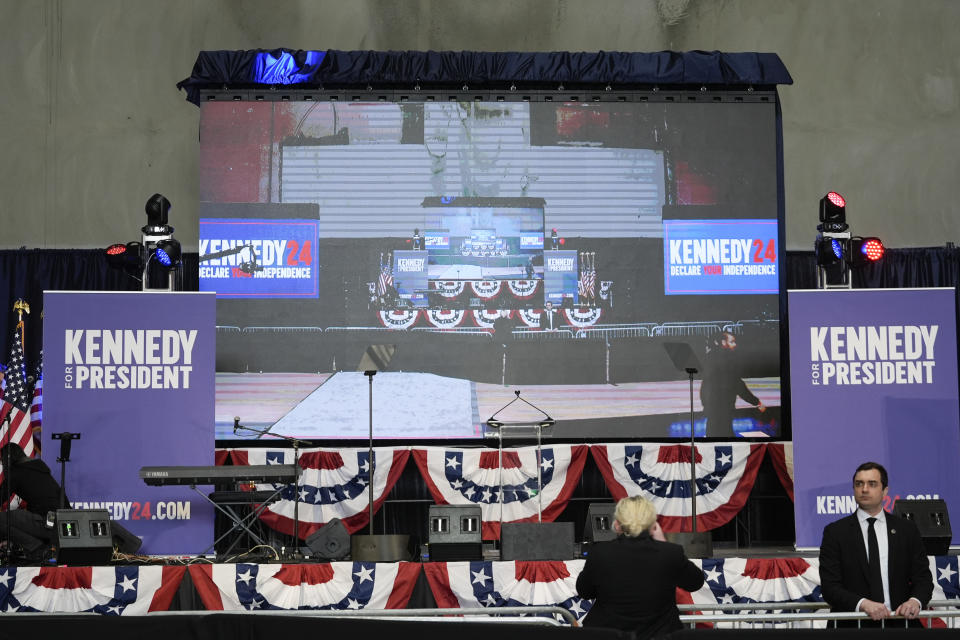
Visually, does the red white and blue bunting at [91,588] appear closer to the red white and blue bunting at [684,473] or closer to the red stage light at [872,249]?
the red white and blue bunting at [684,473]

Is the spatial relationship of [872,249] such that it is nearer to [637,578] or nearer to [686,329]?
[686,329]

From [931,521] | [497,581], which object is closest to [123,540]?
[497,581]

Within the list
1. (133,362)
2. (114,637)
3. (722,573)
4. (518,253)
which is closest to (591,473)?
(518,253)

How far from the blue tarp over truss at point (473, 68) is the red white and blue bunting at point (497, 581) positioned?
520 cm

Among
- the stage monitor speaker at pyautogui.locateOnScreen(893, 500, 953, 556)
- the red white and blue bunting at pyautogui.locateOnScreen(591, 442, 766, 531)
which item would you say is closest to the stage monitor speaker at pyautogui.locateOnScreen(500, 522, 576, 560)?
the stage monitor speaker at pyautogui.locateOnScreen(893, 500, 953, 556)

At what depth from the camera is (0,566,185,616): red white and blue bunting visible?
7.18 meters

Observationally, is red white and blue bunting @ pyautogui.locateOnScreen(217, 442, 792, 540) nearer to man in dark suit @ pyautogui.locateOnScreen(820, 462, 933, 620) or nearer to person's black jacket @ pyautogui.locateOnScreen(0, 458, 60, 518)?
person's black jacket @ pyautogui.locateOnScreen(0, 458, 60, 518)

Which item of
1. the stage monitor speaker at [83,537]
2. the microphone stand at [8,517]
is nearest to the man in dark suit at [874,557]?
the stage monitor speaker at [83,537]

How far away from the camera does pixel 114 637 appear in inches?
156

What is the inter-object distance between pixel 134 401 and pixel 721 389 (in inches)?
206

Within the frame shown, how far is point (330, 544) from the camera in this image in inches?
332

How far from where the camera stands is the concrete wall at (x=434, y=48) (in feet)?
40.0

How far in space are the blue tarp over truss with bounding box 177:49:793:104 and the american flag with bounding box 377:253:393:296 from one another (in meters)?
1.75

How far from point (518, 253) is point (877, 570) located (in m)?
6.17
